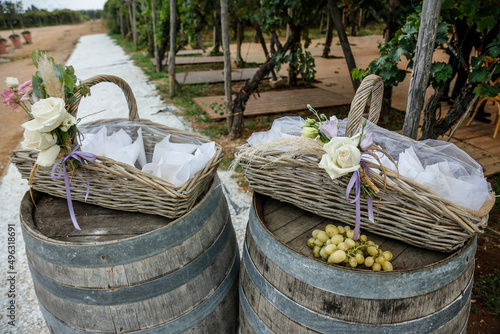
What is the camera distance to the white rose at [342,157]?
1.07 m

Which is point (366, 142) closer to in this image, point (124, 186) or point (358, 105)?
point (358, 105)

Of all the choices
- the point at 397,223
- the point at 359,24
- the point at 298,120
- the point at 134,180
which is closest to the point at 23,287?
the point at 134,180

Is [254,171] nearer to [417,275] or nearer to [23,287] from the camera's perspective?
[417,275]

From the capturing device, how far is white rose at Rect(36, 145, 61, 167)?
4.34 ft

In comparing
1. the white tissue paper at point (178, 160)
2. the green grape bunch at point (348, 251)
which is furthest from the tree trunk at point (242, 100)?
the green grape bunch at point (348, 251)

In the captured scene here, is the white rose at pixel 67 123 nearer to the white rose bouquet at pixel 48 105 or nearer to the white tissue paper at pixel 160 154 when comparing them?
the white rose bouquet at pixel 48 105

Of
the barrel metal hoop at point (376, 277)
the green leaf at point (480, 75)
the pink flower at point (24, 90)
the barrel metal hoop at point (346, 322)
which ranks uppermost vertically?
the pink flower at point (24, 90)

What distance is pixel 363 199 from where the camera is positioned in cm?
125

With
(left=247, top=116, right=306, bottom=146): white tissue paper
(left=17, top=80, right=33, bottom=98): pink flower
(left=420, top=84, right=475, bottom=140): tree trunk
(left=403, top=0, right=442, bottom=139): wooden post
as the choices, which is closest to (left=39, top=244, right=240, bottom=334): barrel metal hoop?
(left=247, top=116, right=306, bottom=146): white tissue paper

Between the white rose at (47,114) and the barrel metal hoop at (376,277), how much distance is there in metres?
0.89

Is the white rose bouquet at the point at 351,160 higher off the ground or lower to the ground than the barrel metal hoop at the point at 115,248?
higher

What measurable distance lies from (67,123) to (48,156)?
145mm

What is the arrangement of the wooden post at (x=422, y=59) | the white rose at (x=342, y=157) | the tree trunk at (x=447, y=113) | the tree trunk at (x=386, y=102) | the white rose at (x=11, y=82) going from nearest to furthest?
the white rose at (x=342, y=157)
the white rose at (x=11, y=82)
the wooden post at (x=422, y=59)
the tree trunk at (x=447, y=113)
the tree trunk at (x=386, y=102)

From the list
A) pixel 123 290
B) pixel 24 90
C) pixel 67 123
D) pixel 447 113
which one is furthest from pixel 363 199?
pixel 447 113
